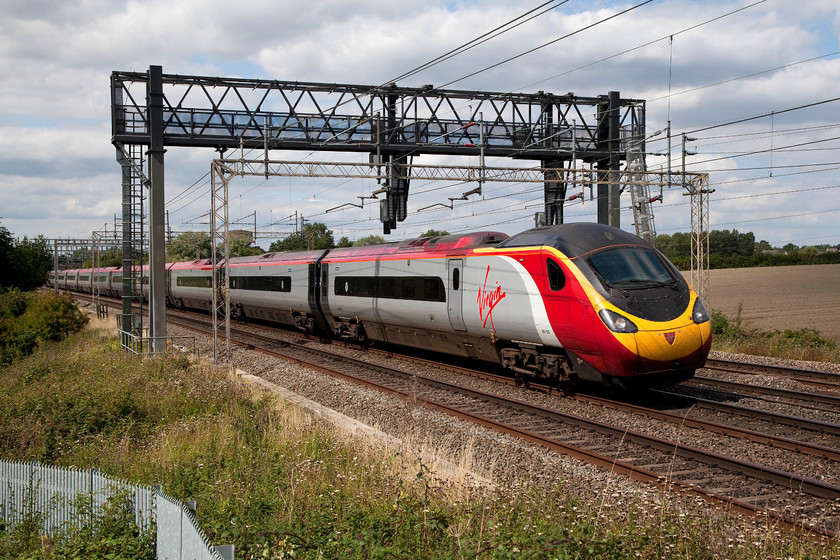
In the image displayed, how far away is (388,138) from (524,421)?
54.6 ft

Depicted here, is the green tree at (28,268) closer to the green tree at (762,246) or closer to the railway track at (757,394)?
the railway track at (757,394)

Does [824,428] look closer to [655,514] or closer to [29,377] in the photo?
[655,514]

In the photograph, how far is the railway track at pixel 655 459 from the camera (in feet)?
23.3

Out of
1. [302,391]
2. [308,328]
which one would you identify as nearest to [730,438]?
[302,391]

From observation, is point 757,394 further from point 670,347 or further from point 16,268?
point 16,268

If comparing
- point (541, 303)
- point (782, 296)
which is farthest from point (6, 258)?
point (782, 296)

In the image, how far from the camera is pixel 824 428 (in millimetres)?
10219

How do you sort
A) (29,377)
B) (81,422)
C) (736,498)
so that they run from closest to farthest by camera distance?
(736,498) < (81,422) < (29,377)

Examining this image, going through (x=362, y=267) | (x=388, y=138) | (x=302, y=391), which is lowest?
(x=302, y=391)

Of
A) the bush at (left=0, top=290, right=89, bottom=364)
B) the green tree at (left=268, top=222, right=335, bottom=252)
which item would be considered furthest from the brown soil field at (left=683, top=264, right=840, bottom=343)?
the green tree at (left=268, top=222, right=335, bottom=252)

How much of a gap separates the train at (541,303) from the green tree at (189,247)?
56174mm

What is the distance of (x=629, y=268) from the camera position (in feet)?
39.8

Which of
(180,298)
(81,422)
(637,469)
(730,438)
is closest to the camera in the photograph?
(637,469)

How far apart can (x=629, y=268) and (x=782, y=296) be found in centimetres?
3780
